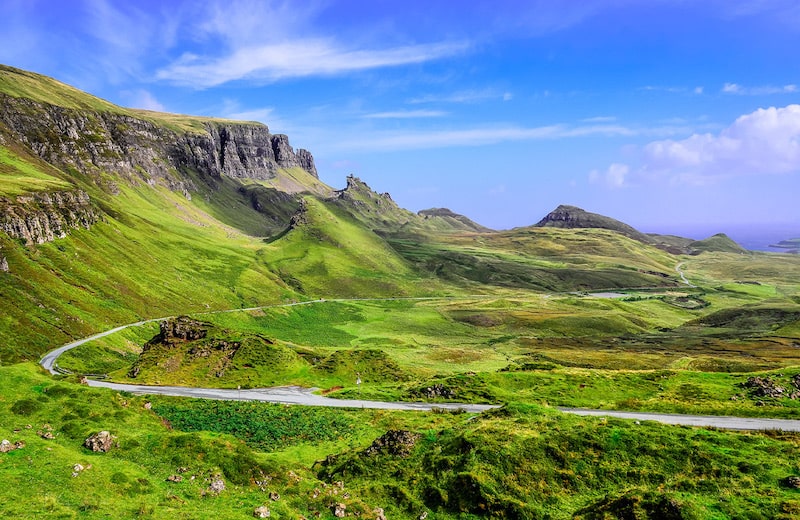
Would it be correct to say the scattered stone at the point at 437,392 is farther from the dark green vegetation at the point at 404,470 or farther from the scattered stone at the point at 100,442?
the scattered stone at the point at 100,442

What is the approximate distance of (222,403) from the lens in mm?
76688

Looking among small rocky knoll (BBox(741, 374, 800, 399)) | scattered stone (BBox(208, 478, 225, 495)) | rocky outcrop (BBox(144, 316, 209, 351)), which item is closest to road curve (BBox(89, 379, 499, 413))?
rocky outcrop (BBox(144, 316, 209, 351))

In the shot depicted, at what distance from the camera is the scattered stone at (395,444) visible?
4831 cm

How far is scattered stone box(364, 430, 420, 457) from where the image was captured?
48.3 metres

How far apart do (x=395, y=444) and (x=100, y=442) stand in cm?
2701

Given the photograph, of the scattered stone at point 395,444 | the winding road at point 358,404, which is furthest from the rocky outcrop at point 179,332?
the scattered stone at point 395,444

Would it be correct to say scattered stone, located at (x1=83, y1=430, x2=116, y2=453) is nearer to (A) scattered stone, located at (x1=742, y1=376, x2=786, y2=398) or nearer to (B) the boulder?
(B) the boulder

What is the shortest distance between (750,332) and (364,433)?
195 metres

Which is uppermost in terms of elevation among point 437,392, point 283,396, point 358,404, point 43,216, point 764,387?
point 43,216

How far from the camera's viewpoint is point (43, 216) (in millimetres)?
164375

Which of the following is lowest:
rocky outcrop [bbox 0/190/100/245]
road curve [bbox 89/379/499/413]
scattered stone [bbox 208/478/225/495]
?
road curve [bbox 89/379/499/413]

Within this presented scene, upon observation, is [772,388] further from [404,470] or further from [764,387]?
[404,470]

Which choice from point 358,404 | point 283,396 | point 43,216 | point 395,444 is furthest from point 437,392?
point 43,216

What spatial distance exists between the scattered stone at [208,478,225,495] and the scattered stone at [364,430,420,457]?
16121 millimetres
